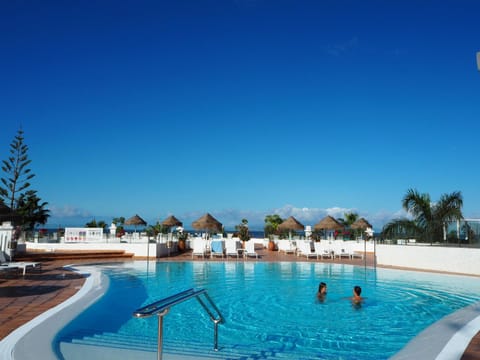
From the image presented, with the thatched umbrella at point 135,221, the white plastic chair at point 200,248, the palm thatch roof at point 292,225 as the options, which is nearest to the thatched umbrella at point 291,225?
the palm thatch roof at point 292,225

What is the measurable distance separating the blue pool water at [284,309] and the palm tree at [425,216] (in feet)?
5.80

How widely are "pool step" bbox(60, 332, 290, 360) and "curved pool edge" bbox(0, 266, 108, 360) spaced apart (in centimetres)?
23

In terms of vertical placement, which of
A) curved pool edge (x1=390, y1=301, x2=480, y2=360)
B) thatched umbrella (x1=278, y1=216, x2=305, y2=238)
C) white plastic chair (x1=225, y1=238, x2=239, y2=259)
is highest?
thatched umbrella (x1=278, y1=216, x2=305, y2=238)

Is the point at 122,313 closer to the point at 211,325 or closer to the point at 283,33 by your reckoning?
the point at 211,325

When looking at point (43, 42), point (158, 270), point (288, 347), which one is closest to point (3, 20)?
point (43, 42)

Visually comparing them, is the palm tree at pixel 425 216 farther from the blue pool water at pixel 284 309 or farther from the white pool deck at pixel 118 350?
the white pool deck at pixel 118 350

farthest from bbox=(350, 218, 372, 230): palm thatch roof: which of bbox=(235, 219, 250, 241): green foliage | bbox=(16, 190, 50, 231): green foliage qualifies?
bbox=(16, 190, 50, 231): green foliage

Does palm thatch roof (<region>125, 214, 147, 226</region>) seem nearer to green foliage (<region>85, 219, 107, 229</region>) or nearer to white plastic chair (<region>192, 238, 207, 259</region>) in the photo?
green foliage (<region>85, 219, 107, 229</region>)

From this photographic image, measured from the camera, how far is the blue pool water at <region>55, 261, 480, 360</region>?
4.82 m

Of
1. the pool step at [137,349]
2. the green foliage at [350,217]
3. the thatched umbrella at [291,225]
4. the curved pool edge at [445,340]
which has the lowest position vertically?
the pool step at [137,349]

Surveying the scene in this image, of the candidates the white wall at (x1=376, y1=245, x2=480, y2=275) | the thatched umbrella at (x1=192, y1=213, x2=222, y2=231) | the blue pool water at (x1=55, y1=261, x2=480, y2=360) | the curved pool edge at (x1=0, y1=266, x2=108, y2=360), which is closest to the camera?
the curved pool edge at (x1=0, y1=266, x2=108, y2=360)

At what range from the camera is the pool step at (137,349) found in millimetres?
3789

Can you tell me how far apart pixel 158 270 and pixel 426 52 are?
14122mm

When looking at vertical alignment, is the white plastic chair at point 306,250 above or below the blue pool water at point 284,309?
above
